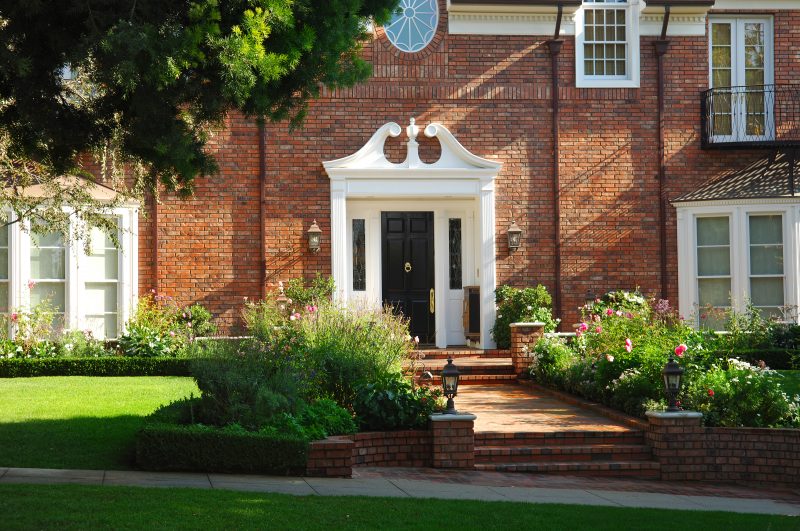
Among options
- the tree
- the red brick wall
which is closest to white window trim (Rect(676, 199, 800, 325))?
the red brick wall

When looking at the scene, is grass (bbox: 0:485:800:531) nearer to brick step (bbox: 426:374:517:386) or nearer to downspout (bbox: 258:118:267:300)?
brick step (bbox: 426:374:517:386)

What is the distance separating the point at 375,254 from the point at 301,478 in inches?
352

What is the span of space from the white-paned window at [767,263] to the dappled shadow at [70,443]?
1084 centimetres

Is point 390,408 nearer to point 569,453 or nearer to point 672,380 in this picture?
point 569,453

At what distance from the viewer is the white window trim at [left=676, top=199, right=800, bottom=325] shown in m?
16.6

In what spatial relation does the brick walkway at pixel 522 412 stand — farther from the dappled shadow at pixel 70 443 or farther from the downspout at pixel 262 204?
the downspout at pixel 262 204

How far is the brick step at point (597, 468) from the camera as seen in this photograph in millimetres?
10117

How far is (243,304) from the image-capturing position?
16.9 m

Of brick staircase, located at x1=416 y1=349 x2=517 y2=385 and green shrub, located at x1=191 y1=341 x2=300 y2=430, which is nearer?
green shrub, located at x1=191 y1=341 x2=300 y2=430

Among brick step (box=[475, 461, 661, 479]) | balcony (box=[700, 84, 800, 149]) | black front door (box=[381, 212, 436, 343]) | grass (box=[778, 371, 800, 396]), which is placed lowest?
brick step (box=[475, 461, 661, 479])

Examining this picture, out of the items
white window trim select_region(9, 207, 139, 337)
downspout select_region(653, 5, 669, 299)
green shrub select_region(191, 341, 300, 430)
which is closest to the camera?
green shrub select_region(191, 341, 300, 430)

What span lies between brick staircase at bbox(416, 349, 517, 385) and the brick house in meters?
0.49

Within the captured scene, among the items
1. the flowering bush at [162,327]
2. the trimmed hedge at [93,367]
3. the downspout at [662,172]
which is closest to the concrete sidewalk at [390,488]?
the trimmed hedge at [93,367]

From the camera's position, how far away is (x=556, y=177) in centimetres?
1739
